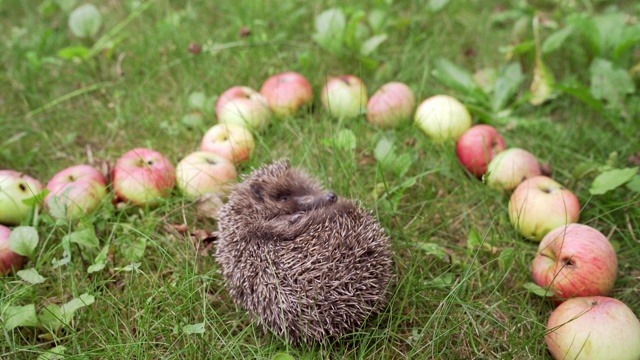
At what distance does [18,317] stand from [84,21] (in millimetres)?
3004

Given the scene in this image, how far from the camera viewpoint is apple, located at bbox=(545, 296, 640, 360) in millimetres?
2328

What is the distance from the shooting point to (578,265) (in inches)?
103

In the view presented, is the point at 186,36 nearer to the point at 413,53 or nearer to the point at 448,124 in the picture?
the point at 413,53

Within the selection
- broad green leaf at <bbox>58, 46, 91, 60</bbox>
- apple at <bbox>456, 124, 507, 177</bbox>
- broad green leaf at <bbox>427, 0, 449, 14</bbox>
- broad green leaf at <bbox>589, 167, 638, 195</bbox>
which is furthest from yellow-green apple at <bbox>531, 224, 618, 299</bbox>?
broad green leaf at <bbox>58, 46, 91, 60</bbox>

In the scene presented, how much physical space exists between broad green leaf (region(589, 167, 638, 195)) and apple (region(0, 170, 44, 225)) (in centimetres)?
330

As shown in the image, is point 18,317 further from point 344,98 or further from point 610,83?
point 610,83

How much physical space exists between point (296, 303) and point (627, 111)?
10.1 ft

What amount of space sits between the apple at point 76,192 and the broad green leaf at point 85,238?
0.61ft

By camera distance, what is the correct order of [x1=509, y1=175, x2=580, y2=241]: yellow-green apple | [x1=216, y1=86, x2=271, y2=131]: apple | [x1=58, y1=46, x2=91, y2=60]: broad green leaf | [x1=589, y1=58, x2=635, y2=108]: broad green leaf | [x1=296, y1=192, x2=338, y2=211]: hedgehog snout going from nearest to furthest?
1. [x1=296, y1=192, x2=338, y2=211]: hedgehog snout
2. [x1=509, y1=175, x2=580, y2=241]: yellow-green apple
3. [x1=216, y1=86, x2=271, y2=131]: apple
4. [x1=589, y1=58, x2=635, y2=108]: broad green leaf
5. [x1=58, y1=46, x2=91, y2=60]: broad green leaf

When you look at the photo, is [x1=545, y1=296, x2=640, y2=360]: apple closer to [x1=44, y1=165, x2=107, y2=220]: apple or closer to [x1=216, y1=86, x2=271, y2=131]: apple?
[x1=216, y1=86, x2=271, y2=131]: apple

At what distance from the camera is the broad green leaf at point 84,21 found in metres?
4.59

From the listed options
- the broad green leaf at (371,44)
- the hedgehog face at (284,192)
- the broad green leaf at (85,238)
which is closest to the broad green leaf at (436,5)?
the broad green leaf at (371,44)

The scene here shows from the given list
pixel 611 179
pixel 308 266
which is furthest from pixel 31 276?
pixel 611 179

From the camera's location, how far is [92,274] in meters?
2.91
